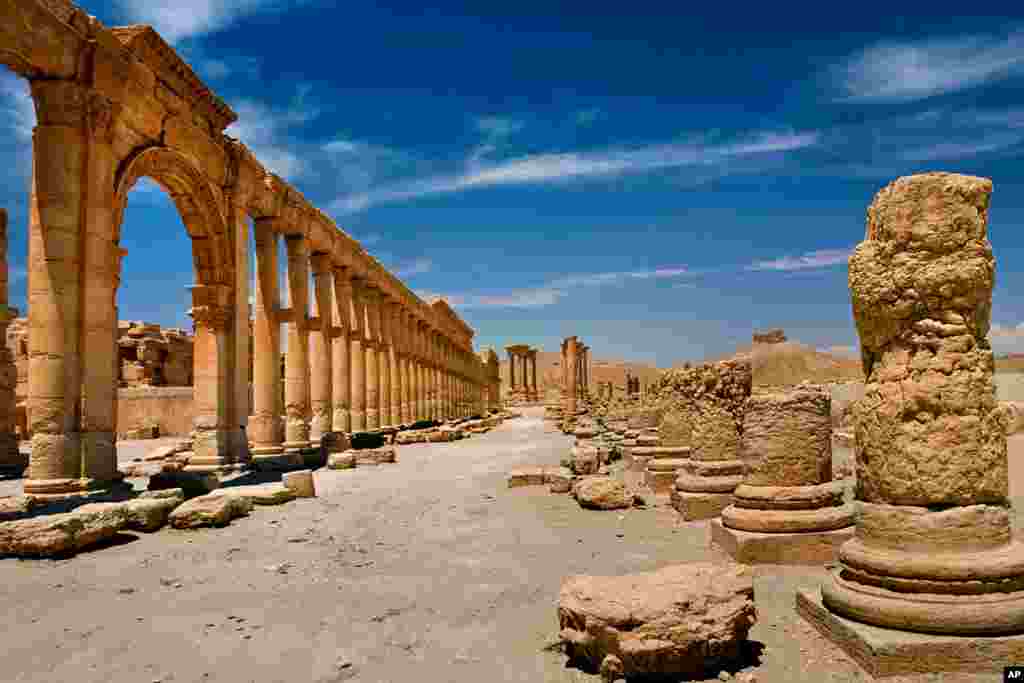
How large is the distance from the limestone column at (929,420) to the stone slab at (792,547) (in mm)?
1557

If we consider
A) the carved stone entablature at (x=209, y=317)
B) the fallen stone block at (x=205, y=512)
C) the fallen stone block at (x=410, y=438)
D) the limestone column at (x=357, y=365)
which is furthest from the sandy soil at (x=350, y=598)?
the limestone column at (x=357, y=365)

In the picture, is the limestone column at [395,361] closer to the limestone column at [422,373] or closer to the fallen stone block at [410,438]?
the limestone column at [422,373]

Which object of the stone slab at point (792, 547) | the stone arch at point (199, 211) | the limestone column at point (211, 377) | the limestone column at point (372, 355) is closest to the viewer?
the stone slab at point (792, 547)

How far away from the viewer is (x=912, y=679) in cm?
364

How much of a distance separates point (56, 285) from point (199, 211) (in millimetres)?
4441

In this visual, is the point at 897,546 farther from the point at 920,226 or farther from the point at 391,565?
the point at 391,565

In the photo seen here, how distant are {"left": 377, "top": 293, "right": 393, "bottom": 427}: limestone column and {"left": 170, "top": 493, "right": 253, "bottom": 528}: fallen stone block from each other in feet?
68.4

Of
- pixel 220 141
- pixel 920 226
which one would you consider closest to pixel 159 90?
pixel 220 141

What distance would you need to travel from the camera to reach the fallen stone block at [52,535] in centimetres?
672

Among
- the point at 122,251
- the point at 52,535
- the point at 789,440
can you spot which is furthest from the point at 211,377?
the point at 789,440

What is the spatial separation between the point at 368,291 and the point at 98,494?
19586 millimetres

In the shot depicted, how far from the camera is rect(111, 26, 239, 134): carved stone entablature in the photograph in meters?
11.0

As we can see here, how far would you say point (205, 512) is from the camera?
324 inches

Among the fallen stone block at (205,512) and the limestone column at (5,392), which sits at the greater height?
the limestone column at (5,392)
